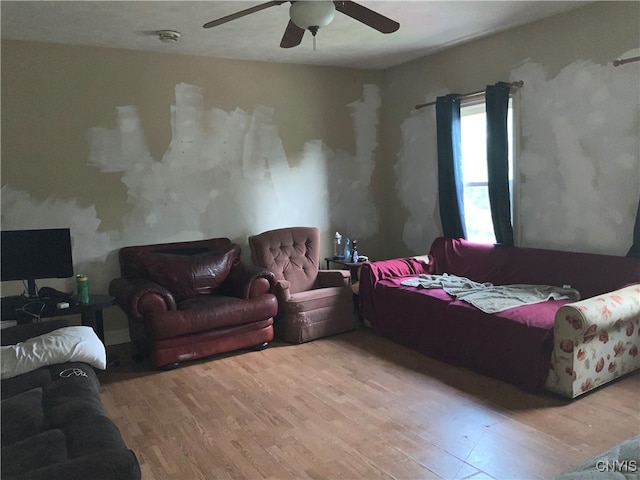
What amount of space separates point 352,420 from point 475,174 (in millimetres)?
2840

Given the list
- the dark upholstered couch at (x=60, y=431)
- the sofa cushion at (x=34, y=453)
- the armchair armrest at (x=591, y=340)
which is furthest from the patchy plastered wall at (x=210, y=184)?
the armchair armrest at (x=591, y=340)

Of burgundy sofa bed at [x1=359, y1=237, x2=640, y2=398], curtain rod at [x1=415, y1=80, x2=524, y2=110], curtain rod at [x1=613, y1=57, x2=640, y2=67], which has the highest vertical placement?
curtain rod at [x1=415, y1=80, x2=524, y2=110]

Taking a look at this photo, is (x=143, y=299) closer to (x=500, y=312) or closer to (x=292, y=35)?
(x=292, y=35)

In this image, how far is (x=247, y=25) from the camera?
3.89m

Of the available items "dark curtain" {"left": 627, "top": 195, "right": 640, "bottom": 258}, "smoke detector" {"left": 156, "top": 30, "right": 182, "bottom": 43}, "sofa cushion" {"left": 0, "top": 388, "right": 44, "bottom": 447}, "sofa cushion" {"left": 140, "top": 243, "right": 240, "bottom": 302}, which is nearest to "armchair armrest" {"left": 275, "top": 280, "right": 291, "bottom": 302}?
"sofa cushion" {"left": 140, "top": 243, "right": 240, "bottom": 302}

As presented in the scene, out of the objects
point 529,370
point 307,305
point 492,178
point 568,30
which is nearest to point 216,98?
point 307,305

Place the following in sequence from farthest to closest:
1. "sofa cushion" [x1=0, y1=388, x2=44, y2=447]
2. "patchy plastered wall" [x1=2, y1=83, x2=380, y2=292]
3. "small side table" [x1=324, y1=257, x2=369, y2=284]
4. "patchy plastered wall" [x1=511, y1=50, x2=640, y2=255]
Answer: "small side table" [x1=324, y1=257, x2=369, y2=284], "patchy plastered wall" [x1=2, y1=83, x2=380, y2=292], "patchy plastered wall" [x1=511, y1=50, x2=640, y2=255], "sofa cushion" [x1=0, y1=388, x2=44, y2=447]

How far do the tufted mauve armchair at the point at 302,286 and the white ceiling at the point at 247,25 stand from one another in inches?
67.2

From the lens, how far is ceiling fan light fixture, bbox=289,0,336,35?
2.44 m

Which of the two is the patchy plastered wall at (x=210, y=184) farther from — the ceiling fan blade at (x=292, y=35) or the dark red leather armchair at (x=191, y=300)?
the ceiling fan blade at (x=292, y=35)

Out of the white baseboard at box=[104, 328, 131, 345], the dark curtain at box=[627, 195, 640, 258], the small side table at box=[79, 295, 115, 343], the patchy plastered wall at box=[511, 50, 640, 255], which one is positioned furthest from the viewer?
the white baseboard at box=[104, 328, 131, 345]

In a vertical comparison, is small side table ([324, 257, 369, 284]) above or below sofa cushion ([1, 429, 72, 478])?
above

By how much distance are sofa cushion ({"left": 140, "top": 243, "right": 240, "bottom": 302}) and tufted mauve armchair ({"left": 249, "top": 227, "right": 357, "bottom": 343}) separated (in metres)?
0.46

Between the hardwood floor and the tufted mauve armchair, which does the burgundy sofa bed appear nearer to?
the hardwood floor
